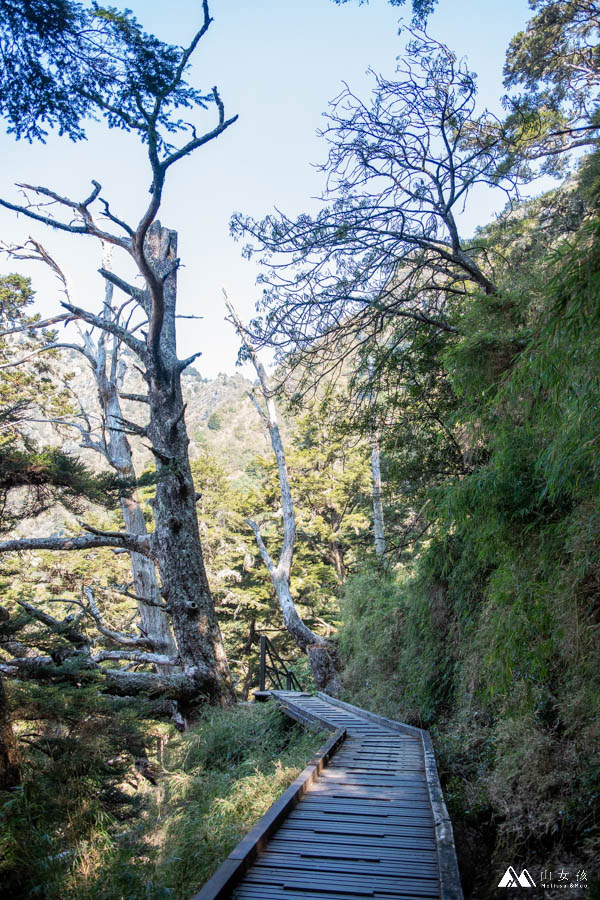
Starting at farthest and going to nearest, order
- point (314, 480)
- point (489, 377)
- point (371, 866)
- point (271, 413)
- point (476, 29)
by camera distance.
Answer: point (314, 480)
point (271, 413)
point (476, 29)
point (489, 377)
point (371, 866)

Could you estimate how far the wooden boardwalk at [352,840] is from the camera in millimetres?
2668

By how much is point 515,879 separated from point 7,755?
3.00 metres

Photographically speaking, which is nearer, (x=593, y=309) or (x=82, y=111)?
(x=593, y=309)

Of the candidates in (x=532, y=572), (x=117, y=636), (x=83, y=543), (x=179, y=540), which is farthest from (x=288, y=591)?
(x=532, y=572)

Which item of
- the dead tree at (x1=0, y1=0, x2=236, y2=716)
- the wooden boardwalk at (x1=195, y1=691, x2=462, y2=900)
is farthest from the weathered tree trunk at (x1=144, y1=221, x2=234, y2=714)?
the wooden boardwalk at (x1=195, y1=691, x2=462, y2=900)

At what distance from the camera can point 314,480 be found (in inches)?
720

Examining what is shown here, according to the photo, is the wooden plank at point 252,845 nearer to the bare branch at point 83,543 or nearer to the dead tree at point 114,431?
the bare branch at point 83,543

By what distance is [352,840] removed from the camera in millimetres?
3289

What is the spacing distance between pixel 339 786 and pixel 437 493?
7.93 ft

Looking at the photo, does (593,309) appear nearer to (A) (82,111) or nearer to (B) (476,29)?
Answer: (A) (82,111)

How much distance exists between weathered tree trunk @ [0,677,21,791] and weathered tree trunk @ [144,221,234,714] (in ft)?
12.5

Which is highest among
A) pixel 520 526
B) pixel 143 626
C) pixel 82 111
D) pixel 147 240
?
pixel 147 240

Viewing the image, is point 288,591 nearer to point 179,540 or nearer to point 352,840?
point 179,540

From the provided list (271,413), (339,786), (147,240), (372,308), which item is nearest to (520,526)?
(339,786)
